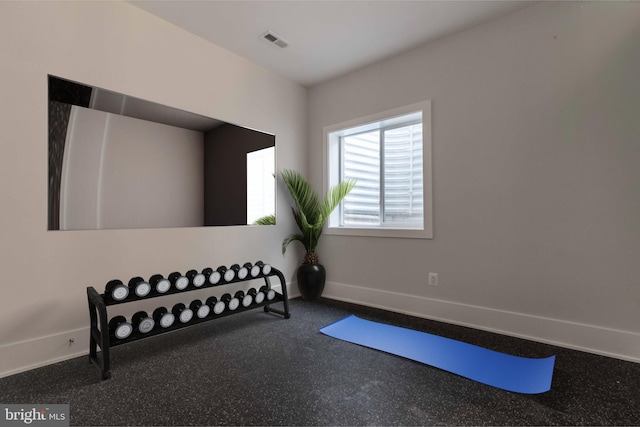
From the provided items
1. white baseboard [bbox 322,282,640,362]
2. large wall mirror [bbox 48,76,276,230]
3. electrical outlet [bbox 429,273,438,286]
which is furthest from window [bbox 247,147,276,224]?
electrical outlet [bbox 429,273,438,286]

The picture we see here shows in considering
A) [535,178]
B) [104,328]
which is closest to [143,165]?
[104,328]

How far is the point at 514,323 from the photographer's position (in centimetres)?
255

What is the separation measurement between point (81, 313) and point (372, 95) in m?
3.32

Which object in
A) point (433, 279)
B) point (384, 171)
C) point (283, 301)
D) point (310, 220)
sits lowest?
point (283, 301)

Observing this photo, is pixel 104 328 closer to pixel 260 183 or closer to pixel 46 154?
pixel 46 154

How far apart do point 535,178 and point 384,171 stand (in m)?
1.54

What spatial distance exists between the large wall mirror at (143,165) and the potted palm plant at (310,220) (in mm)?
409

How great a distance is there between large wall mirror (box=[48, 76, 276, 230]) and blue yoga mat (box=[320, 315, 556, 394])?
1596 mm

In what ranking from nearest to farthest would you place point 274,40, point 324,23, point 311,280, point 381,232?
point 324,23 < point 274,40 < point 381,232 < point 311,280

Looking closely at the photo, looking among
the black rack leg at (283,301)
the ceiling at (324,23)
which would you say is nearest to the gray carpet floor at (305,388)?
the black rack leg at (283,301)

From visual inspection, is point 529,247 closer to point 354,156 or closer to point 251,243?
point 354,156

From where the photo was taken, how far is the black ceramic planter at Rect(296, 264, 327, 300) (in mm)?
3531

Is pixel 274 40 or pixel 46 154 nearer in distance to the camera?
pixel 46 154

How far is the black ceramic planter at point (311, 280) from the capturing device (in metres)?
3.53
